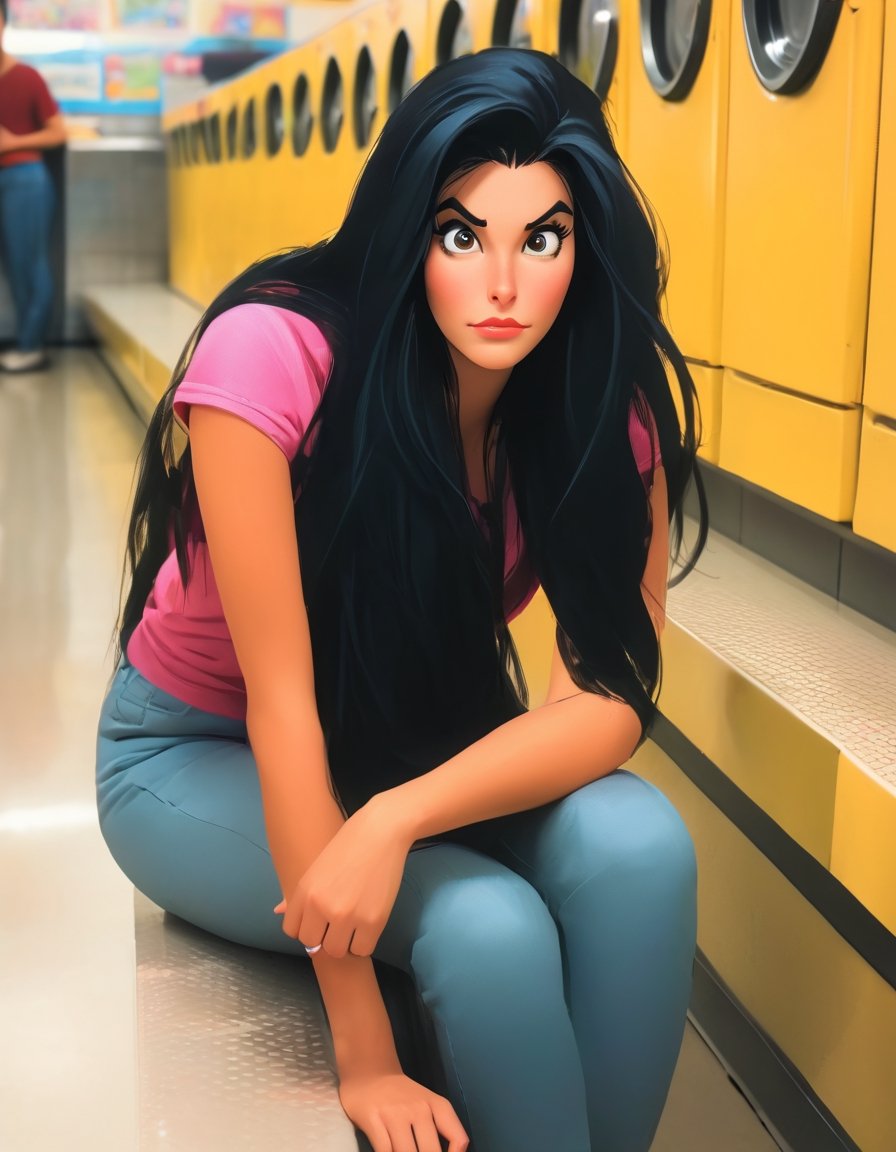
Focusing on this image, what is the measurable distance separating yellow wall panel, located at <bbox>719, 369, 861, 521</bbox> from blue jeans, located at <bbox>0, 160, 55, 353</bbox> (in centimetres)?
559

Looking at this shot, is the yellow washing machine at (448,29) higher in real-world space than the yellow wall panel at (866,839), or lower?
higher

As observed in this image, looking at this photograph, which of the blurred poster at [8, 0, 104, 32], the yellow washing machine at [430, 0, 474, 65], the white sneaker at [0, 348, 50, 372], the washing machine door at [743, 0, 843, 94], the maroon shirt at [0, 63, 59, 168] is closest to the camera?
the washing machine door at [743, 0, 843, 94]

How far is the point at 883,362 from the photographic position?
1.47 metres

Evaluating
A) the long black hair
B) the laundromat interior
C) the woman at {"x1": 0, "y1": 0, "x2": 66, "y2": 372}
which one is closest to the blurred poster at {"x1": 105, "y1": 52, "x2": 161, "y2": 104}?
the woman at {"x1": 0, "y1": 0, "x2": 66, "y2": 372}

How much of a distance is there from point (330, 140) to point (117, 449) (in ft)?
4.40

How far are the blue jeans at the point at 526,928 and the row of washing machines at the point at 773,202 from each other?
0.62m

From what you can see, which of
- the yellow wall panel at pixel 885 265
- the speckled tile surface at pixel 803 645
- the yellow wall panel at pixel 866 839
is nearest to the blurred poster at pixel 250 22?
the speckled tile surface at pixel 803 645

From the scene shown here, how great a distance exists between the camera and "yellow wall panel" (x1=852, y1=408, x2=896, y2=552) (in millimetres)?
1463

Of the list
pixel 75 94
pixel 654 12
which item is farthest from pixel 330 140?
pixel 75 94

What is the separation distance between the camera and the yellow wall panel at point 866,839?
1.10m

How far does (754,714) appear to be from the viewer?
1.33 metres

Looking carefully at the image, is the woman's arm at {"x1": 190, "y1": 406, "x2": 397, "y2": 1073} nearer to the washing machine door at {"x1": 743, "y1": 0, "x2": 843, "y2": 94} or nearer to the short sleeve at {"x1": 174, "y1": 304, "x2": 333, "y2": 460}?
the short sleeve at {"x1": 174, "y1": 304, "x2": 333, "y2": 460}

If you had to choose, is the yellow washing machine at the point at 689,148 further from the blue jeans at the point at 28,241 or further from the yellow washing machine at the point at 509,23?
the blue jeans at the point at 28,241

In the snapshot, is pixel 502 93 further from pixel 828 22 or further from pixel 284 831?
pixel 828 22
